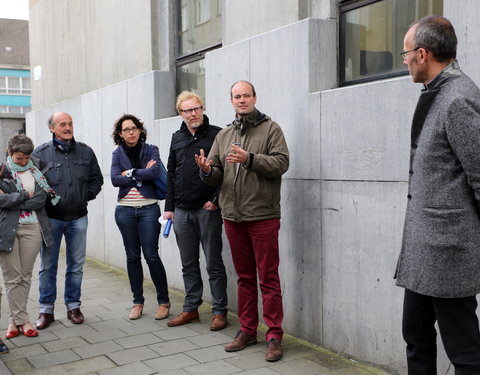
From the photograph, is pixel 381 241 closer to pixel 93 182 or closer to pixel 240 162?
pixel 240 162

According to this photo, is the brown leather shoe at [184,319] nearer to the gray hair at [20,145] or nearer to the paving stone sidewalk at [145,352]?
the paving stone sidewalk at [145,352]

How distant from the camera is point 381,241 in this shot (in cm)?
410

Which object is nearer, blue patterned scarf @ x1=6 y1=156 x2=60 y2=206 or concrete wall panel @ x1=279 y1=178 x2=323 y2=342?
concrete wall panel @ x1=279 y1=178 x2=323 y2=342

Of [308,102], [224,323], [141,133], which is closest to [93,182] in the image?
[141,133]

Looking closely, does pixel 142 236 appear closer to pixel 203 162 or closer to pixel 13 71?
pixel 203 162

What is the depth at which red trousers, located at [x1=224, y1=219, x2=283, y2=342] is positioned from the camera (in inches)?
175

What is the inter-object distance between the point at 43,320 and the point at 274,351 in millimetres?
2283

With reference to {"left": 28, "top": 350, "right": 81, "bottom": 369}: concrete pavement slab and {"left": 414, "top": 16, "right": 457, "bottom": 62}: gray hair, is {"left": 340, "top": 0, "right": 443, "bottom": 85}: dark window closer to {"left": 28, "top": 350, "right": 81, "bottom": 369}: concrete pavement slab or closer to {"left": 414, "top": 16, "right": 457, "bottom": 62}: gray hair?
{"left": 414, "top": 16, "right": 457, "bottom": 62}: gray hair

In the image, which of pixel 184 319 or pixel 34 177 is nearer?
pixel 34 177

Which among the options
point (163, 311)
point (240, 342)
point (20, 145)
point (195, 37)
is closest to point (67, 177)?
point (20, 145)

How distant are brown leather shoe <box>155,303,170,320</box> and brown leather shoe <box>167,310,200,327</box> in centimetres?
21

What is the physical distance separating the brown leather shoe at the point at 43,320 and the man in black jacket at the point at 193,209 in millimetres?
1141

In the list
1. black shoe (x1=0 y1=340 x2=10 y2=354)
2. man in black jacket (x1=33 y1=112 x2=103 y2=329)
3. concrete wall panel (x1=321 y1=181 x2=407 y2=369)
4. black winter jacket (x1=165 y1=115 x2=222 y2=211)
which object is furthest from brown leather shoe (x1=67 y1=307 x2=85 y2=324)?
concrete wall panel (x1=321 y1=181 x2=407 y2=369)

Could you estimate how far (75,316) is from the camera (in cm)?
562
